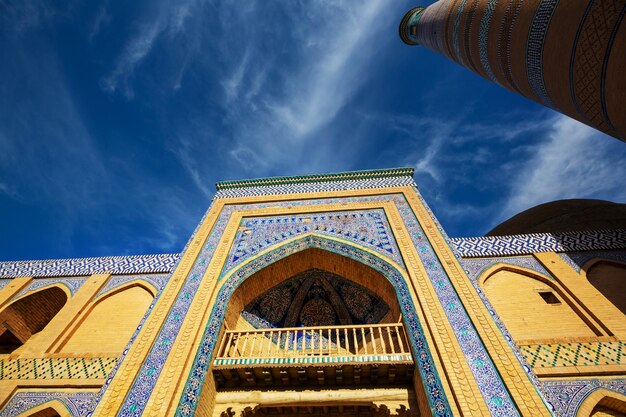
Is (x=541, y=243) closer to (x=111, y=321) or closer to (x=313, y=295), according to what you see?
(x=313, y=295)

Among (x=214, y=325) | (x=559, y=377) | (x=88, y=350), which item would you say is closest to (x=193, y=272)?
(x=214, y=325)

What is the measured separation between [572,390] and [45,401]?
17.5ft

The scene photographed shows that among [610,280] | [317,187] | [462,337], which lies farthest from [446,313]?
[317,187]

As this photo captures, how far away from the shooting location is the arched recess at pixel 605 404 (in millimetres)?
3062

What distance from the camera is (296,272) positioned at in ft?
16.9

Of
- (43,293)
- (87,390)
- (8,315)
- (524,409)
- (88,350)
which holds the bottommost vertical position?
(524,409)

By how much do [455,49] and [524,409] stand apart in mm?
4341

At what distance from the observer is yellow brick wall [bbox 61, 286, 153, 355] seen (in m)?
4.21

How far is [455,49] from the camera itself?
186 inches

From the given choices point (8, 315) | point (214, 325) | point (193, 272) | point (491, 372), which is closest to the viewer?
point (491, 372)

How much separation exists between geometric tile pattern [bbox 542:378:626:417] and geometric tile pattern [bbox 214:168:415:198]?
3673mm

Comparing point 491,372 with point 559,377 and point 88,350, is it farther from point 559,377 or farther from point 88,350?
point 88,350

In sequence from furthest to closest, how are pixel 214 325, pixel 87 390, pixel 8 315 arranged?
1. pixel 8 315
2. pixel 214 325
3. pixel 87 390

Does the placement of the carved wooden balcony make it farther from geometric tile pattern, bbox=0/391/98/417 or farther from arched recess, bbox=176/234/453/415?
geometric tile pattern, bbox=0/391/98/417
